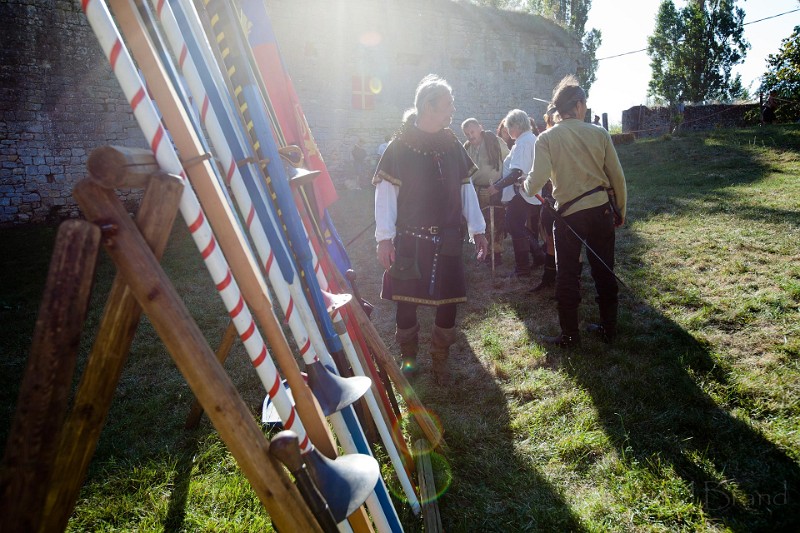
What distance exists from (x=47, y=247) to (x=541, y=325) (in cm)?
826

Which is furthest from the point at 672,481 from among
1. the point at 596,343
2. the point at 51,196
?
the point at 51,196

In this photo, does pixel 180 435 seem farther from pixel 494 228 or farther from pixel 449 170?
pixel 494 228

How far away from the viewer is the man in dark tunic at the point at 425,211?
3.00 m

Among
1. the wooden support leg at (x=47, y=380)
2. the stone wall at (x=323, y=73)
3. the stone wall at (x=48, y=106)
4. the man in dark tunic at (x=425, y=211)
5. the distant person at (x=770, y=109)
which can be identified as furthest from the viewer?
the distant person at (x=770, y=109)

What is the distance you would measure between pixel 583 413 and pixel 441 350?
3.26 ft

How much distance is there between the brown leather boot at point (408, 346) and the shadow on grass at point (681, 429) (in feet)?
3.38

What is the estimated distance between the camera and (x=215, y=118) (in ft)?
4.18

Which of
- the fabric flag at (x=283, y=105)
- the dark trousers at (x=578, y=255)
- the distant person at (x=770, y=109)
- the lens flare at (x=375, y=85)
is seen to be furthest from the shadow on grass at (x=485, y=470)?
the distant person at (x=770, y=109)

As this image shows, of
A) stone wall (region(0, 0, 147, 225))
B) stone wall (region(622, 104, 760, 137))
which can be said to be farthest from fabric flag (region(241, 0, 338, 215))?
stone wall (region(622, 104, 760, 137))

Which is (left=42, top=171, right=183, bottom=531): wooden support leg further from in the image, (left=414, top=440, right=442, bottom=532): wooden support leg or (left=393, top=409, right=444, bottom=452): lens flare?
(left=393, top=409, right=444, bottom=452): lens flare

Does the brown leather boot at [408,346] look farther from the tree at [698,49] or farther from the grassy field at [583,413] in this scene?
the tree at [698,49]

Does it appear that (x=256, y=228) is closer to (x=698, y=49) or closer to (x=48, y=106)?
(x=48, y=106)

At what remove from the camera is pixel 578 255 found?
3.40m

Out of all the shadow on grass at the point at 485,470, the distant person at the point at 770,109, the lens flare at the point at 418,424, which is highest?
the distant person at the point at 770,109
